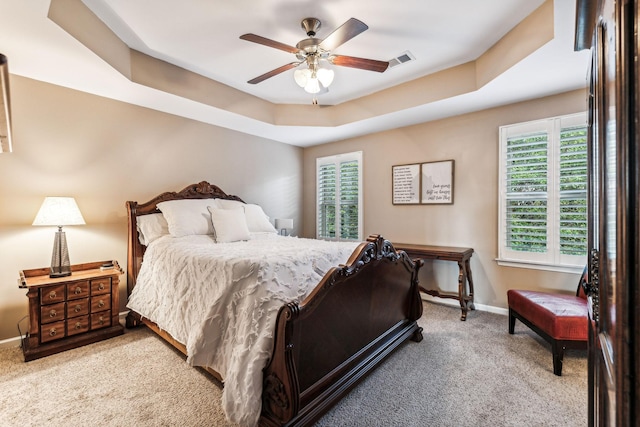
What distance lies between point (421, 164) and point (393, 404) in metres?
3.10

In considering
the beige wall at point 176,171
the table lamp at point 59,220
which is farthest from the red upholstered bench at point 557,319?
the table lamp at point 59,220

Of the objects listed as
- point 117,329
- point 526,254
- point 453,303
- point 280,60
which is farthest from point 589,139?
point 117,329

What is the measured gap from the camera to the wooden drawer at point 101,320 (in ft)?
9.11

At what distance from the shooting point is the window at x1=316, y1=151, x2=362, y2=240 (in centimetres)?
482

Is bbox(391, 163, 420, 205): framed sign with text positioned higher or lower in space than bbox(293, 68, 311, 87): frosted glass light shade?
lower

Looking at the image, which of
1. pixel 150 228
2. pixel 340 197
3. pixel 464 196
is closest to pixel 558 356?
pixel 464 196

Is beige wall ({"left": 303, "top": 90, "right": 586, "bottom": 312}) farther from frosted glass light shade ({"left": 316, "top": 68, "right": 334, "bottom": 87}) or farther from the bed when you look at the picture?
frosted glass light shade ({"left": 316, "top": 68, "right": 334, "bottom": 87})

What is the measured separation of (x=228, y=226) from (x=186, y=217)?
47 cm

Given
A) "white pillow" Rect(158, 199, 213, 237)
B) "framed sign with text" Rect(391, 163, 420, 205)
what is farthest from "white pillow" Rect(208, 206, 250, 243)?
"framed sign with text" Rect(391, 163, 420, 205)

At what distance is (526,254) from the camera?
130 inches

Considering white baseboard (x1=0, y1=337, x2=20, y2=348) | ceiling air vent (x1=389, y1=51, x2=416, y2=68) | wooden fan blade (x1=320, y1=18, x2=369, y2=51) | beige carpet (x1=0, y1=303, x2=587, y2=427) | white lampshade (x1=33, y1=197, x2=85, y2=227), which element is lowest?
beige carpet (x1=0, y1=303, x2=587, y2=427)

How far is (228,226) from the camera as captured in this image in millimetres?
3293

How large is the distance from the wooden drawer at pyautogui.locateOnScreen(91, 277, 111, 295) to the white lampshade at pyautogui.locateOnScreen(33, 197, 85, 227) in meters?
0.58

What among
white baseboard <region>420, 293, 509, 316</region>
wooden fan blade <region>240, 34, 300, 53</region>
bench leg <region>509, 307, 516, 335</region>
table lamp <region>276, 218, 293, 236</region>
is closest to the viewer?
wooden fan blade <region>240, 34, 300, 53</region>
